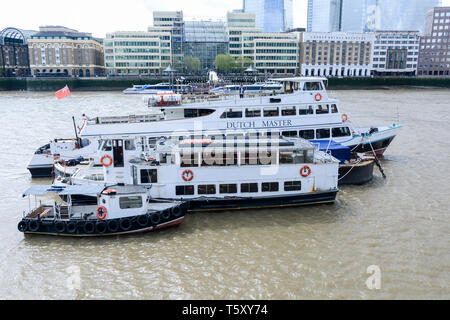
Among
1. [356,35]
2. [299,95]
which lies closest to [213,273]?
[299,95]

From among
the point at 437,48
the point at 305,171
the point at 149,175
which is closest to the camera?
the point at 149,175

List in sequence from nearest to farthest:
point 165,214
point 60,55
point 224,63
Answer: point 165,214 → point 224,63 → point 60,55

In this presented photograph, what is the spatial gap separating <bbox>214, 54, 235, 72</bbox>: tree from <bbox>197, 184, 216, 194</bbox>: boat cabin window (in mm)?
95270

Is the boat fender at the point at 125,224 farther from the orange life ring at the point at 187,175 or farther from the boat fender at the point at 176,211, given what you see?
the orange life ring at the point at 187,175

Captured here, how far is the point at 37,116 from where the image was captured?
167 feet

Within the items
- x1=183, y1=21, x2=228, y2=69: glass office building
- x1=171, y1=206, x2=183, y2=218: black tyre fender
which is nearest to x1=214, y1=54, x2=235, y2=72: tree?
x1=183, y1=21, x2=228, y2=69: glass office building

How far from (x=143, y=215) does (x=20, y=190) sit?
10425 mm

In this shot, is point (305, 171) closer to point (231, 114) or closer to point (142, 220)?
point (142, 220)

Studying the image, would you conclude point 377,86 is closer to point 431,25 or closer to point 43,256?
point 431,25

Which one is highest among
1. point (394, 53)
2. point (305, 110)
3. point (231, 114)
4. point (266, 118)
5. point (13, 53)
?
point (394, 53)

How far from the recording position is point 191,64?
11075 centimetres

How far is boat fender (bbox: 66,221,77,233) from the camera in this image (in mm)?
15805

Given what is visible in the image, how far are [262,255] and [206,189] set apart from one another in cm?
493

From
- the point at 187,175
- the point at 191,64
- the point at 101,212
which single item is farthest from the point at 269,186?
the point at 191,64
